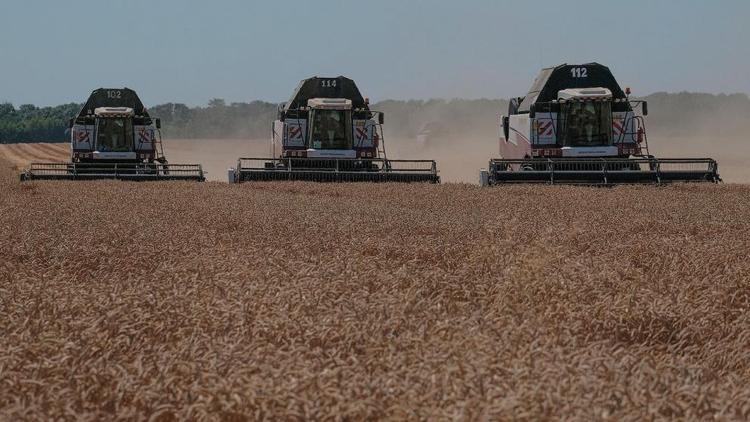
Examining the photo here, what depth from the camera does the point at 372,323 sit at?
15.4 feet

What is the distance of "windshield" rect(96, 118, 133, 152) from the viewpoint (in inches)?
1216

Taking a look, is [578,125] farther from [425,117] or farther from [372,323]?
[425,117]

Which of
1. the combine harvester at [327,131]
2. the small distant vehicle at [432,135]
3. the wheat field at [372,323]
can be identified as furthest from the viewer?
the small distant vehicle at [432,135]

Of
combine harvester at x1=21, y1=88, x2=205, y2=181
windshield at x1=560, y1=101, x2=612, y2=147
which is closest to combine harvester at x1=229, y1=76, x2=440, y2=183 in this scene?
windshield at x1=560, y1=101, x2=612, y2=147

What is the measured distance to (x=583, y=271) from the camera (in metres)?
6.78

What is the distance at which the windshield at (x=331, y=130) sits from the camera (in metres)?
27.8

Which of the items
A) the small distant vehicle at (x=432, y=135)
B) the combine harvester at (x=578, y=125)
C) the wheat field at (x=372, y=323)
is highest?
the small distant vehicle at (x=432, y=135)

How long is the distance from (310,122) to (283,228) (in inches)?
685

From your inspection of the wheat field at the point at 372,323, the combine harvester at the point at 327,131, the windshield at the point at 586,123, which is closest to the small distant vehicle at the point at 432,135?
the combine harvester at the point at 327,131

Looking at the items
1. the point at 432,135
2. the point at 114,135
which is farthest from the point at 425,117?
the point at 114,135

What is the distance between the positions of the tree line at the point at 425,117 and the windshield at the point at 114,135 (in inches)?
1357

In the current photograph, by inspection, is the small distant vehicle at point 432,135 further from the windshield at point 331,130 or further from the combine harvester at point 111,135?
the windshield at point 331,130

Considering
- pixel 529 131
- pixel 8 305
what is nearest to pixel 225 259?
pixel 8 305

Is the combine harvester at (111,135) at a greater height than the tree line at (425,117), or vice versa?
the tree line at (425,117)
